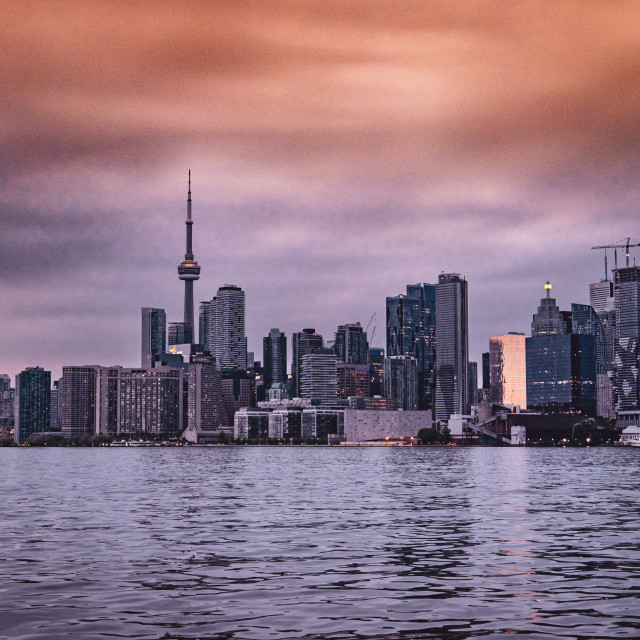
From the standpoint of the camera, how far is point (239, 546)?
5362 centimetres

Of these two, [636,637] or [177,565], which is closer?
[636,637]

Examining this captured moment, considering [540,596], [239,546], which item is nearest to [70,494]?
[239,546]

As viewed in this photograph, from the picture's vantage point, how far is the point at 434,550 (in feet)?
170

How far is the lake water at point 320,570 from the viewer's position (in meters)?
32.9

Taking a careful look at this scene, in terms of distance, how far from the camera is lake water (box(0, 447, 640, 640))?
32875mm

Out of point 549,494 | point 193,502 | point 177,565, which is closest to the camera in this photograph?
point 177,565

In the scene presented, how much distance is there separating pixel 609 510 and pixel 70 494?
51014mm

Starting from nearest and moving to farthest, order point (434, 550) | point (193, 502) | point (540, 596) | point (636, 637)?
point (636, 637) < point (540, 596) < point (434, 550) < point (193, 502)

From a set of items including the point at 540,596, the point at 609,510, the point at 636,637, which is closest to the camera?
the point at 636,637

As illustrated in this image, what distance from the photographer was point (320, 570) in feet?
147

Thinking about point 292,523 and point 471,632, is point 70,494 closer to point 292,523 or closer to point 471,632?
point 292,523

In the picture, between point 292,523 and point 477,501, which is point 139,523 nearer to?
point 292,523

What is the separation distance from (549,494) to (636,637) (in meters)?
71.7

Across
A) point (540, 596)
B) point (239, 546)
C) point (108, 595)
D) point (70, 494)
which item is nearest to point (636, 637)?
point (540, 596)
